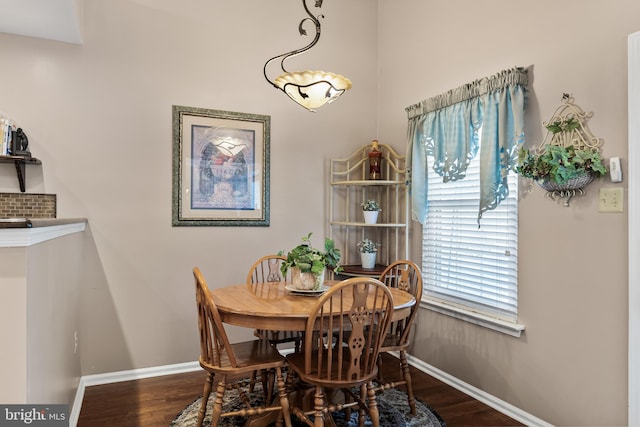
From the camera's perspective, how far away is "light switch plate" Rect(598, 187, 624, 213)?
6.61 ft

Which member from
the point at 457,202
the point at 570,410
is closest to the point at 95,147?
the point at 457,202

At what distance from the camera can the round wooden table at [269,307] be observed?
204 centimetres

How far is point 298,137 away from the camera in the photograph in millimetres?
3766

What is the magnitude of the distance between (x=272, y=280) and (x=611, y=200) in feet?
7.46

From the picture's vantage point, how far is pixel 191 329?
3.37m

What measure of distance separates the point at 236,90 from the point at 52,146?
1450 millimetres

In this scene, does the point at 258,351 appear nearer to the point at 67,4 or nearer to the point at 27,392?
the point at 27,392

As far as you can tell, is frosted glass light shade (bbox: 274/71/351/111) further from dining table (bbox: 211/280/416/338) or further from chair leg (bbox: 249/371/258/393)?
chair leg (bbox: 249/371/258/393)

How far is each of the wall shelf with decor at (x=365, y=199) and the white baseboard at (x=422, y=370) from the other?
979mm

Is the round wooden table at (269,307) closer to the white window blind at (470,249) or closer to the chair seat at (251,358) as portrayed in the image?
A: the chair seat at (251,358)

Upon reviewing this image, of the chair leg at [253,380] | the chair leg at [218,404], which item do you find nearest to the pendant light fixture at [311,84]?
the chair leg at [218,404]
